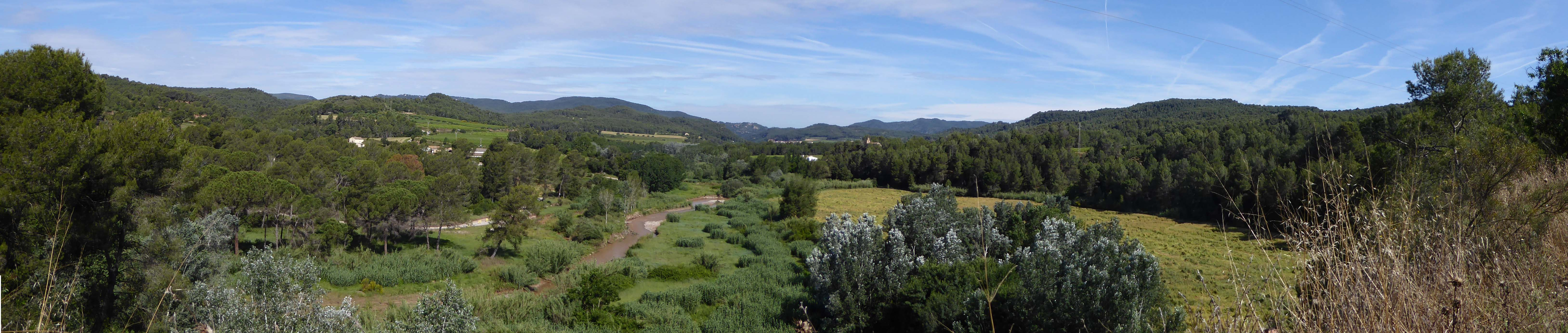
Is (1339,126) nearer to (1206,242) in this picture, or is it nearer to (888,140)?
(1206,242)

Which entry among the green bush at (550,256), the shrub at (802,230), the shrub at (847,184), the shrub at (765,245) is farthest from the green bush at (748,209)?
the shrub at (847,184)

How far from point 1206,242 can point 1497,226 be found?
1136 inches

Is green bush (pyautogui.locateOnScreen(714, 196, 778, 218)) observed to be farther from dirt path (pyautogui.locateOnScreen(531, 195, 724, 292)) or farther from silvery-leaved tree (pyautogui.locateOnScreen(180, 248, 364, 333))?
silvery-leaved tree (pyautogui.locateOnScreen(180, 248, 364, 333))

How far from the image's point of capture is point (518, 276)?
20.6 metres

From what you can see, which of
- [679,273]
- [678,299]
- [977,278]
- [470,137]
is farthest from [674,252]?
[470,137]

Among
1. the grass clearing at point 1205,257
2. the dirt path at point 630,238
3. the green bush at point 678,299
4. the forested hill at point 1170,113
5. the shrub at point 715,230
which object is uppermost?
the forested hill at point 1170,113

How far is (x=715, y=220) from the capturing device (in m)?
40.1

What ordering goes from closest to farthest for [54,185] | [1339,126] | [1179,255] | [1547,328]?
[1547,328]
[54,185]
[1179,255]
[1339,126]

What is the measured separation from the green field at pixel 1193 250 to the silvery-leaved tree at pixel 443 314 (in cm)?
841

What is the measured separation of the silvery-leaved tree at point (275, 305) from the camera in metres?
6.93

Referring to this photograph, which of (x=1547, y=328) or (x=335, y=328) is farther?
(x=335, y=328)

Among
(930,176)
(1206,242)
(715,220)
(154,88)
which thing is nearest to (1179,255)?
(1206,242)

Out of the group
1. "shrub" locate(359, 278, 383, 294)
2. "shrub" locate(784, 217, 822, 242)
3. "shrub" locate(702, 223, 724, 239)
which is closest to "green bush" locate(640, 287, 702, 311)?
"shrub" locate(359, 278, 383, 294)

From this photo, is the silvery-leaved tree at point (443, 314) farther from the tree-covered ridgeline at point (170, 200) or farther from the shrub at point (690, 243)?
the shrub at point (690, 243)
